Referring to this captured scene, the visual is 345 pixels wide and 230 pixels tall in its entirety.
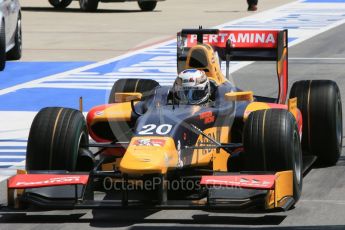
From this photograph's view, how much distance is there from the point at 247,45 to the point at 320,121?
1.98m

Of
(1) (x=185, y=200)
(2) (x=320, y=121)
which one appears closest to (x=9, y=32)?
(2) (x=320, y=121)

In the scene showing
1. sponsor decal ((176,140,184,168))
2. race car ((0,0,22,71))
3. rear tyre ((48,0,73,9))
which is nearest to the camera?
sponsor decal ((176,140,184,168))

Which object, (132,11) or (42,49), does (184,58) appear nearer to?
(42,49)

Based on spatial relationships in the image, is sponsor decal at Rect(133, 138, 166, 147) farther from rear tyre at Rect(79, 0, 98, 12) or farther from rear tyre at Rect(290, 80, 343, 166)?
rear tyre at Rect(79, 0, 98, 12)

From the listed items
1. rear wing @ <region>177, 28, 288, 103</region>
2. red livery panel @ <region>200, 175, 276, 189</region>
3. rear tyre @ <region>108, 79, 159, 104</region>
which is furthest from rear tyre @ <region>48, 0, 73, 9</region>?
red livery panel @ <region>200, 175, 276, 189</region>

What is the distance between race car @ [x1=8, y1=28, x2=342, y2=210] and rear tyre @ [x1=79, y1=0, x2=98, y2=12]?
24.0 m

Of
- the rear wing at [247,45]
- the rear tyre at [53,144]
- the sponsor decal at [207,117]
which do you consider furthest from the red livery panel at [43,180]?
the rear wing at [247,45]

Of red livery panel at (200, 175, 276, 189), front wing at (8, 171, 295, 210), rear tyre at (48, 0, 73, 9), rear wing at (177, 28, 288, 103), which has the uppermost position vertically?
rear wing at (177, 28, 288, 103)

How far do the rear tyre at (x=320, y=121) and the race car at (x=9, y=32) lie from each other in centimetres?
1038

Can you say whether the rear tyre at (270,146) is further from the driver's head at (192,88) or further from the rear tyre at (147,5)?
the rear tyre at (147,5)

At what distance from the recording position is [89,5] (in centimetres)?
3734

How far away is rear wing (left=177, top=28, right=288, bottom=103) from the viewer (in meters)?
14.6

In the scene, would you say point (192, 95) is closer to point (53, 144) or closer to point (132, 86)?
point (53, 144)

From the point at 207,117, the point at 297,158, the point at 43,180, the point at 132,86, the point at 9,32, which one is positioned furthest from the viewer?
the point at 9,32
